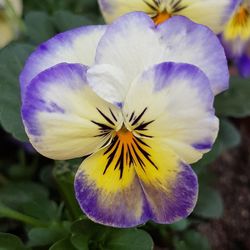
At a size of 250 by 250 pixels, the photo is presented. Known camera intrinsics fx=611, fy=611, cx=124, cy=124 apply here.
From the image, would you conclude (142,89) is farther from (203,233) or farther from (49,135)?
(203,233)

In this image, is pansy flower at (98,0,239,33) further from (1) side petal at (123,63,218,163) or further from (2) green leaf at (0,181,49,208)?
(2) green leaf at (0,181,49,208)

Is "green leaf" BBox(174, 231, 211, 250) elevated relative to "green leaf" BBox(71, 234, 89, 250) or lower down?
lower down

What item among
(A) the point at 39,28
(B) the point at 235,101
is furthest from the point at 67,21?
(B) the point at 235,101

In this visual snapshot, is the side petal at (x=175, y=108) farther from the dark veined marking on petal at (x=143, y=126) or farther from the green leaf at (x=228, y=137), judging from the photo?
the green leaf at (x=228, y=137)

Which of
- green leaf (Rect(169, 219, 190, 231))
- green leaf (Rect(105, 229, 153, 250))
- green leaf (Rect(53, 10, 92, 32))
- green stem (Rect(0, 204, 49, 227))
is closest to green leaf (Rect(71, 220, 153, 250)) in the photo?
green leaf (Rect(105, 229, 153, 250))

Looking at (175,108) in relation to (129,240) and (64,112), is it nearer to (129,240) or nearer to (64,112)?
(64,112)
